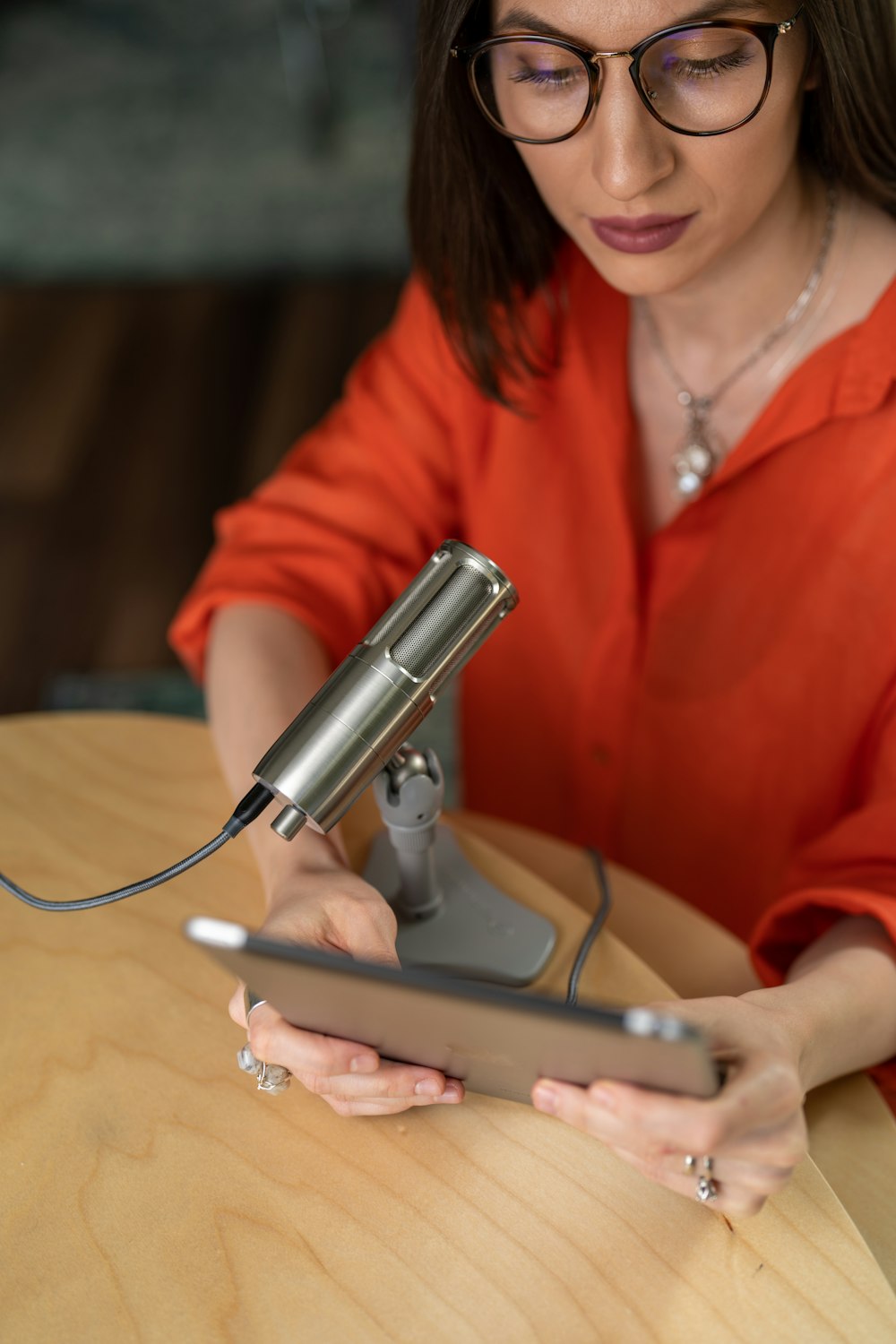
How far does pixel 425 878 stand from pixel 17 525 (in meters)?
1.84

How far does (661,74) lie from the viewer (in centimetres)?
85

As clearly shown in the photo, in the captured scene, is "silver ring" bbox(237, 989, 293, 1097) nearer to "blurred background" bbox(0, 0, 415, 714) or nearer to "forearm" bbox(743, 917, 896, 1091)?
"forearm" bbox(743, 917, 896, 1091)

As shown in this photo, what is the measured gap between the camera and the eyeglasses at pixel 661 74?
831 millimetres

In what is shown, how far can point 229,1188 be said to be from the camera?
0.78m

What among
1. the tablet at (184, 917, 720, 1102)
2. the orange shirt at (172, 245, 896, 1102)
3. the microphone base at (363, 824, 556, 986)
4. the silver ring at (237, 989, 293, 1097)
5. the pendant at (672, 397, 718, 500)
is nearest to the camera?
the tablet at (184, 917, 720, 1102)

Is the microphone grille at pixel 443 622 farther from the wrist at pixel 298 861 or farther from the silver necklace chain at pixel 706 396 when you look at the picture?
the silver necklace chain at pixel 706 396

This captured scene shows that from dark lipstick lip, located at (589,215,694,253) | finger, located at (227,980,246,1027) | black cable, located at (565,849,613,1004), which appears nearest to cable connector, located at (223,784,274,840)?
finger, located at (227,980,246,1027)

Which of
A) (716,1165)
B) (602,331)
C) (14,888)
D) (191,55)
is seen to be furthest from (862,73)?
(191,55)

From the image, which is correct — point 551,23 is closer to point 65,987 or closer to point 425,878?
point 425,878

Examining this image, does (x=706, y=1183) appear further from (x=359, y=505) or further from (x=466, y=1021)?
(x=359, y=505)

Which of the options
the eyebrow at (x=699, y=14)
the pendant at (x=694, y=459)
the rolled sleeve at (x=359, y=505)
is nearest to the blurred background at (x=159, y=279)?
the rolled sleeve at (x=359, y=505)

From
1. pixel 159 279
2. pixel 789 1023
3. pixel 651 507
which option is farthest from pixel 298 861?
pixel 159 279

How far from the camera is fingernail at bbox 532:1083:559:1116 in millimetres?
697

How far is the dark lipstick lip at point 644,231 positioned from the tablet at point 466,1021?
58cm
